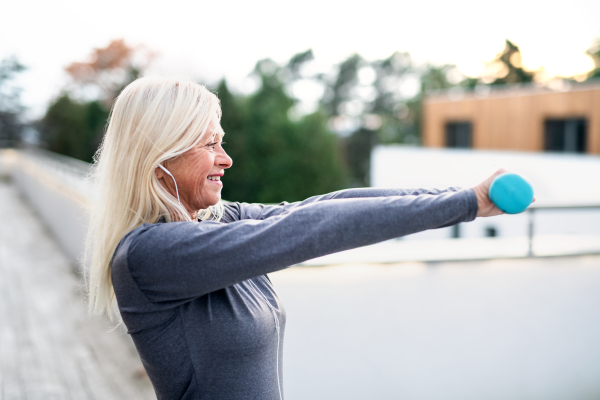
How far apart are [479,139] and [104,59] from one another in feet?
59.2

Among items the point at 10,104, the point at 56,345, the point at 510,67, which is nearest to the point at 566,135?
the point at 56,345

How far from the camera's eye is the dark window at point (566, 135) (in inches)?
540

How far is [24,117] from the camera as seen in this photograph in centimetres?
2427

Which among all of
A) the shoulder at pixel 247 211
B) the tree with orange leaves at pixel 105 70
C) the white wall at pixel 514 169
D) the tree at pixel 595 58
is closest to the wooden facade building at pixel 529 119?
the white wall at pixel 514 169

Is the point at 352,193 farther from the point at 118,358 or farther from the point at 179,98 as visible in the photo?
the point at 118,358

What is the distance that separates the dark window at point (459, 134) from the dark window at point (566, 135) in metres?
3.34

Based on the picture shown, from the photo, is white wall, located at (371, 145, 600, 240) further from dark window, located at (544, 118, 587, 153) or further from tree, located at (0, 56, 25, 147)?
tree, located at (0, 56, 25, 147)

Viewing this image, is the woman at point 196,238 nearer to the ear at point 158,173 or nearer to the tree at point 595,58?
the ear at point 158,173

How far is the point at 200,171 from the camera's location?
40.5 inches

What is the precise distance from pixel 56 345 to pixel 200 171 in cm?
360

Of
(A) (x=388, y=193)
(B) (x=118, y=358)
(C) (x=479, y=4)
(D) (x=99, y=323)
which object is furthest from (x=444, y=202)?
(C) (x=479, y=4)

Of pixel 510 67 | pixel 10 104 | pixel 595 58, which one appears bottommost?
pixel 10 104

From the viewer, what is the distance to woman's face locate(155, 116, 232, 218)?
1.01m

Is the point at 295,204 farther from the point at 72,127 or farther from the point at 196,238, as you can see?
the point at 72,127
